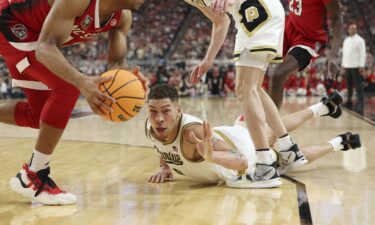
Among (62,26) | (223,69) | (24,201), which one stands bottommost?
(223,69)

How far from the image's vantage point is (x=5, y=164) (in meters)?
5.17

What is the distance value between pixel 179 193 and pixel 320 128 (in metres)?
4.49

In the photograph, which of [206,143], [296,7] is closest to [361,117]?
[296,7]

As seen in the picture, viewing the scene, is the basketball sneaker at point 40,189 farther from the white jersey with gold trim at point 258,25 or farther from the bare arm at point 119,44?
the white jersey with gold trim at point 258,25

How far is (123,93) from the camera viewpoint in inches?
125

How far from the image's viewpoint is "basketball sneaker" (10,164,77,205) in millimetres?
3525

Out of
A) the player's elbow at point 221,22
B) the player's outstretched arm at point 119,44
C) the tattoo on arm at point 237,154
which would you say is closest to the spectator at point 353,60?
the player's elbow at point 221,22

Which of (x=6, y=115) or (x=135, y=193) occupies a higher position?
(x=6, y=115)

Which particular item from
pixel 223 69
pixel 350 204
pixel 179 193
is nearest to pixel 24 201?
pixel 179 193

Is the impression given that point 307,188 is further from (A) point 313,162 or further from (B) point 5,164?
(B) point 5,164

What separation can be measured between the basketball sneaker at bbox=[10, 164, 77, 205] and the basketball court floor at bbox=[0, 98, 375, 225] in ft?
0.20

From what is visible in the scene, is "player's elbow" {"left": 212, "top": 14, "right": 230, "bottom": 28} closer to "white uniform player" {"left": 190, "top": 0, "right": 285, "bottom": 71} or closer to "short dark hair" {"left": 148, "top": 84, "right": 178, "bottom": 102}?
"white uniform player" {"left": 190, "top": 0, "right": 285, "bottom": 71}

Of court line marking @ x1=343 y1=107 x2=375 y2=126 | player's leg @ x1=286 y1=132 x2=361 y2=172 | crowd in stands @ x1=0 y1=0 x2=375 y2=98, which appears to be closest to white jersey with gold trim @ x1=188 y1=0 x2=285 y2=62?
player's leg @ x1=286 y1=132 x2=361 y2=172

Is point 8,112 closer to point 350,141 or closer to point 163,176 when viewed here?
point 163,176
